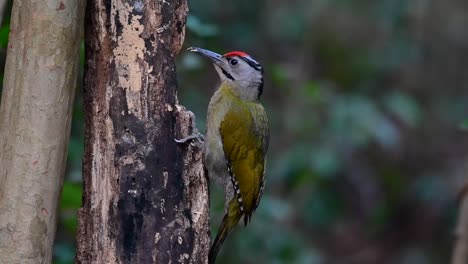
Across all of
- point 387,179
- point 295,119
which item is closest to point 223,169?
point 295,119

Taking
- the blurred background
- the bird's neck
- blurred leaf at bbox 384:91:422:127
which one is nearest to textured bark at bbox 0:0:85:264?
the bird's neck

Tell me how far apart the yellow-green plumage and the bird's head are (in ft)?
0.51

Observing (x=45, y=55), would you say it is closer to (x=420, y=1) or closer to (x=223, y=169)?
(x=223, y=169)

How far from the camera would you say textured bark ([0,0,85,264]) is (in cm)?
431

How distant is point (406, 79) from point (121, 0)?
23.2ft

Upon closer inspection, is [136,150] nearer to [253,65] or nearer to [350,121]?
[253,65]

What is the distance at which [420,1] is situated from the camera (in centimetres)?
987

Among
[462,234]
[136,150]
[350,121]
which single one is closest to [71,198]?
[136,150]

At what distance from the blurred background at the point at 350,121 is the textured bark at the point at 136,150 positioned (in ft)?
5.99

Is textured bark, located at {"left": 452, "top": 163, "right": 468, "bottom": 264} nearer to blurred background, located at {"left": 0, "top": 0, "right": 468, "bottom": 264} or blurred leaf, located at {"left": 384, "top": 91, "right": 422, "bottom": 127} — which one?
blurred background, located at {"left": 0, "top": 0, "right": 468, "bottom": 264}

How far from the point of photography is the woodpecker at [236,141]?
5.80 meters

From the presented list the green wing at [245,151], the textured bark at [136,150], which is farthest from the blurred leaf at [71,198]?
the textured bark at [136,150]

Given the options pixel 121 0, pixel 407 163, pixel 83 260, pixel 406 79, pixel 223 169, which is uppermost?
pixel 406 79

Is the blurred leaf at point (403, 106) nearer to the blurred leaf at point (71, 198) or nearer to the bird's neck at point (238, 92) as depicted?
the bird's neck at point (238, 92)
